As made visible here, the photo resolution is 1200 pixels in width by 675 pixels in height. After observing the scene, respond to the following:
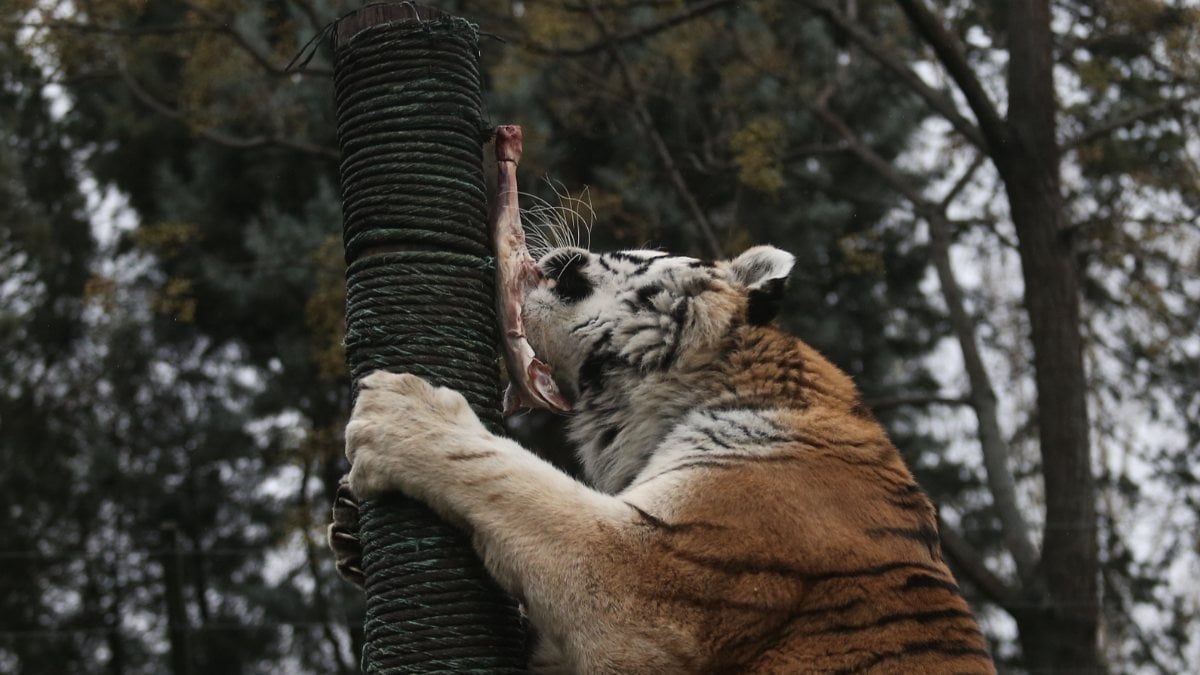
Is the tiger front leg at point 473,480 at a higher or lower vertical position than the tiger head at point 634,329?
lower

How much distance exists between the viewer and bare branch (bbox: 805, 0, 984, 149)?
8.46m

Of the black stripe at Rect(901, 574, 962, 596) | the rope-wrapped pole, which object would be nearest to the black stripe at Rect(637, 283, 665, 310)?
the rope-wrapped pole

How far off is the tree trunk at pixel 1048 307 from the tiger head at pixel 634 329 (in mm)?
5218

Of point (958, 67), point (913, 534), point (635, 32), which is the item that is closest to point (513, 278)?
point (913, 534)

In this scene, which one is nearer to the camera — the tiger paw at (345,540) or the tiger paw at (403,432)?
the tiger paw at (403,432)

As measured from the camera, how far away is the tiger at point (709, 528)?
8.48 feet

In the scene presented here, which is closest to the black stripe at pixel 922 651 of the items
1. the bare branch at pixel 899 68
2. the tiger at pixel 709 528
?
the tiger at pixel 709 528

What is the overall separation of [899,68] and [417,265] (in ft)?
22.4

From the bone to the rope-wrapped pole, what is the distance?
4cm

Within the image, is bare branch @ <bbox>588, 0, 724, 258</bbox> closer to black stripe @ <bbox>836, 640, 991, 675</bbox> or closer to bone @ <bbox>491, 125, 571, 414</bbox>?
bone @ <bbox>491, 125, 571, 414</bbox>

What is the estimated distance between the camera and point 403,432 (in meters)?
2.66

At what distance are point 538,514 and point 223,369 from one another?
11.5m

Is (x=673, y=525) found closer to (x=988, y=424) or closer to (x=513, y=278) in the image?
(x=513, y=278)

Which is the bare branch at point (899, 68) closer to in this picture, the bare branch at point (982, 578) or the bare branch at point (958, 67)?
the bare branch at point (958, 67)
